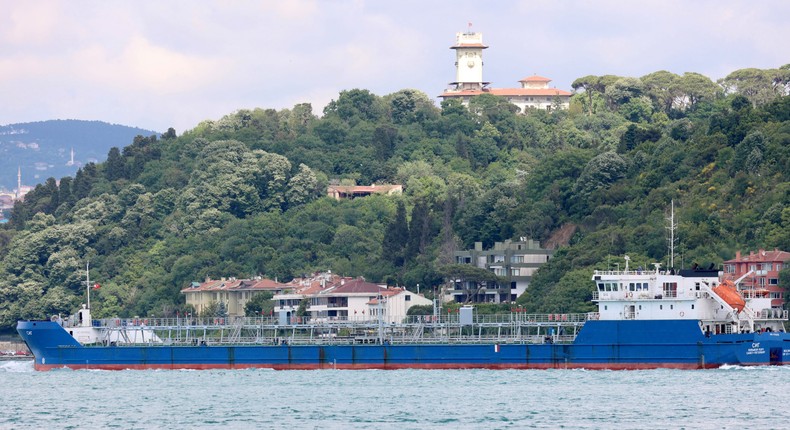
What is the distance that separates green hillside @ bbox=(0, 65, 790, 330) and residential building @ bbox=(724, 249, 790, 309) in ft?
3.20

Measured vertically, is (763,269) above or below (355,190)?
below

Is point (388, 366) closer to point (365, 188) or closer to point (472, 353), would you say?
point (472, 353)

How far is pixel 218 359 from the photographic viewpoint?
7638 cm

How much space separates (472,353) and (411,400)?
1251 centimetres

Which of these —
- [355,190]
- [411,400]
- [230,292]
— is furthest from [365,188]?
[411,400]

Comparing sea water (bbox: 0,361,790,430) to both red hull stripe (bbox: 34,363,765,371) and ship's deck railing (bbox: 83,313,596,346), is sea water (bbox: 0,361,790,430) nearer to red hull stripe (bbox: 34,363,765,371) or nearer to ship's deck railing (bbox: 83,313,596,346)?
red hull stripe (bbox: 34,363,765,371)

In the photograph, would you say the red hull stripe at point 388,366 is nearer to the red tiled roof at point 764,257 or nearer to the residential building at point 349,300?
the red tiled roof at point 764,257

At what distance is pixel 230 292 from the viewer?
115m

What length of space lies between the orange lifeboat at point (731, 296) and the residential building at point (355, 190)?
2851 inches

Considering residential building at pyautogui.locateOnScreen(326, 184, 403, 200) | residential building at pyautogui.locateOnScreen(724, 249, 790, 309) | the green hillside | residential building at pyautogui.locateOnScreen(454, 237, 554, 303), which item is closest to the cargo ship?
residential building at pyautogui.locateOnScreen(724, 249, 790, 309)

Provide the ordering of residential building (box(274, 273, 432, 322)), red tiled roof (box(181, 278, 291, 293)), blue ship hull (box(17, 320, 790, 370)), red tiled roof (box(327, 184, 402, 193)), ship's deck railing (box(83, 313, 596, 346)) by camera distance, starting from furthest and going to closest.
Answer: red tiled roof (box(327, 184, 402, 193)) → red tiled roof (box(181, 278, 291, 293)) → residential building (box(274, 273, 432, 322)) → ship's deck railing (box(83, 313, 596, 346)) → blue ship hull (box(17, 320, 790, 370))

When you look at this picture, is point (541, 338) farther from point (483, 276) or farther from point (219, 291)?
point (219, 291)

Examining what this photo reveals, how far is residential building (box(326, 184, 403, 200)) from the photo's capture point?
5482 inches

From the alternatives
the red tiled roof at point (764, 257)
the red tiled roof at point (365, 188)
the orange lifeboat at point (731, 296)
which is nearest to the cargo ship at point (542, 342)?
the orange lifeboat at point (731, 296)
